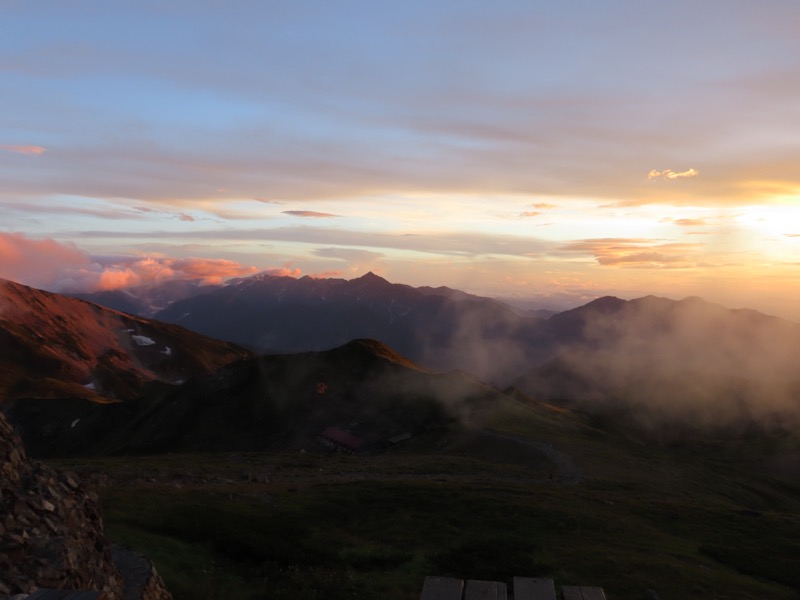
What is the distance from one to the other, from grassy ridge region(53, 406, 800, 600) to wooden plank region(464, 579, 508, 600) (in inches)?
576

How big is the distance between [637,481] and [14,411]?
20195cm

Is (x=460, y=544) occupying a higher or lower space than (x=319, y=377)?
higher

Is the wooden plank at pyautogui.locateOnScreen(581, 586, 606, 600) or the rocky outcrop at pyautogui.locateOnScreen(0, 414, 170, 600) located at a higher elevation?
the wooden plank at pyautogui.locateOnScreen(581, 586, 606, 600)

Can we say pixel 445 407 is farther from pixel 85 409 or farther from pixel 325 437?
pixel 85 409

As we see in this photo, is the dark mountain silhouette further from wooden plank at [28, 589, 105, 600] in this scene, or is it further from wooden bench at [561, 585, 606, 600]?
wooden plank at [28, 589, 105, 600]

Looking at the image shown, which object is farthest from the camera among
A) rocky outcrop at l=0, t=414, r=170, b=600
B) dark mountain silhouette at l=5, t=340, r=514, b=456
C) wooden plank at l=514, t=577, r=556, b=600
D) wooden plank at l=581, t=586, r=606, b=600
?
dark mountain silhouette at l=5, t=340, r=514, b=456

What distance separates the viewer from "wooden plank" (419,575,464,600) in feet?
32.0

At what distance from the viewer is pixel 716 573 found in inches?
1099

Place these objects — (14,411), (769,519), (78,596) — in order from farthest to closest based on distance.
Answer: (14,411)
(769,519)
(78,596)

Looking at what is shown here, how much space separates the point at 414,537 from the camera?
3428 centimetres

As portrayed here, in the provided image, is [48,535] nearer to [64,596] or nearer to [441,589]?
[64,596]

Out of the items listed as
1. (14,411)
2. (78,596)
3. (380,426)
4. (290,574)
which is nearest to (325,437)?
(380,426)

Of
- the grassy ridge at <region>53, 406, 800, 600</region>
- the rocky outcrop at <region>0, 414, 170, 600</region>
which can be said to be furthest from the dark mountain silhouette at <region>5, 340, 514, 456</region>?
the rocky outcrop at <region>0, 414, 170, 600</region>

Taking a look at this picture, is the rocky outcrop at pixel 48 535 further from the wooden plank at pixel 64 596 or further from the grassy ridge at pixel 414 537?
the wooden plank at pixel 64 596
